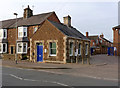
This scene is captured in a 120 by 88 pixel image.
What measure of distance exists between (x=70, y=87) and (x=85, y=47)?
1718 centimetres

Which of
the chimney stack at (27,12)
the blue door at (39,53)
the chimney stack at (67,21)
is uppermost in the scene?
the chimney stack at (27,12)

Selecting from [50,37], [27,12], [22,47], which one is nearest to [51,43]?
[50,37]

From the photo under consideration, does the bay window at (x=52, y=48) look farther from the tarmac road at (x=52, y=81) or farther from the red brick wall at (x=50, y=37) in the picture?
the tarmac road at (x=52, y=81)

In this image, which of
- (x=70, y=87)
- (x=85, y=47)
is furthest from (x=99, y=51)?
(x=70, y=87)

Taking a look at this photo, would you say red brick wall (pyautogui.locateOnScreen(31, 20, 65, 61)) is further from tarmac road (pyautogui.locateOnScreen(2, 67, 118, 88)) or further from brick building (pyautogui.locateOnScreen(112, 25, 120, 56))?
brick building (pyautogui.locateOnScreen(112, 25, 120, 56))

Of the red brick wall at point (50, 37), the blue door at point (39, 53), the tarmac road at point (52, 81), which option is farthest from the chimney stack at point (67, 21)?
the tarmac road at point (52, 81)

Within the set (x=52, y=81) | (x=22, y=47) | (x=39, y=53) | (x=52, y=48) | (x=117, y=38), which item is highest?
(x=117, y=38)

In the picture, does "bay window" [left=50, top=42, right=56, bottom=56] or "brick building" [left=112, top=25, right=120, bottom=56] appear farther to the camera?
"brick building" [left=112, top=25, right=120, bottom=56]

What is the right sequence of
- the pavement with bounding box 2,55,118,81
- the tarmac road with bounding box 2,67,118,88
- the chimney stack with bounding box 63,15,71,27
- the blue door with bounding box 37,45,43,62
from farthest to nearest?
the chimney stack with bounding box 63,15,71,27 < the blue door with bounding box 37,45,43,62 < the pavement with bounding box 2,55,118,81 < the tarmac road with bounding box 2,67,118,88

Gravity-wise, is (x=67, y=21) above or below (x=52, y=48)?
above

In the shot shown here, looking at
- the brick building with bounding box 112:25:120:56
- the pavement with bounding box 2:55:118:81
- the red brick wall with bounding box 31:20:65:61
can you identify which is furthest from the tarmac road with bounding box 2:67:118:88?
the brick building with bounding box 112:25:120:56

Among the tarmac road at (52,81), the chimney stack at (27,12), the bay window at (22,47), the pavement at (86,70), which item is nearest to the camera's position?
the tarmac road at (52,81)

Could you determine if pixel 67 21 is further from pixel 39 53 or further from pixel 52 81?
pixel 52 81

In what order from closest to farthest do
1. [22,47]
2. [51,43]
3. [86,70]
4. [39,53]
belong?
[86,70], [51,43], [39,53], [22,47]
